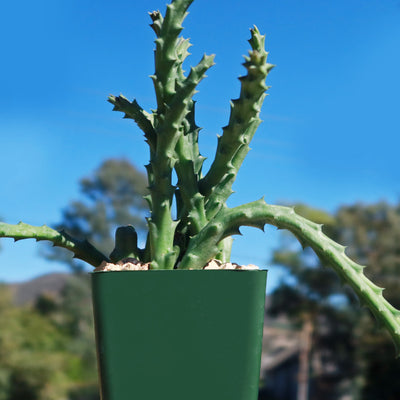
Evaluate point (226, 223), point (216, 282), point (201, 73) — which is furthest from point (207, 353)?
point (201, 73)

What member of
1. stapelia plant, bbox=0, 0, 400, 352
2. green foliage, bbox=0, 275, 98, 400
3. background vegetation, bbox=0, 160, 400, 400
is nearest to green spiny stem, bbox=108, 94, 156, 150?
stapelia plant, bbox=0, 0, 400, 352

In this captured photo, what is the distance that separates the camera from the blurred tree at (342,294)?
14211 millimetres

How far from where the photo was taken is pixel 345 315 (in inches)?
618

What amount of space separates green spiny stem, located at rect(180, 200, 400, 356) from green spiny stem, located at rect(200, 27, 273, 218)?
7cm

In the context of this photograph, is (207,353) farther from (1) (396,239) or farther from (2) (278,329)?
(2) (278,329)

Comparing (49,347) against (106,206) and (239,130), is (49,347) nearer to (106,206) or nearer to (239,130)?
(106,206)

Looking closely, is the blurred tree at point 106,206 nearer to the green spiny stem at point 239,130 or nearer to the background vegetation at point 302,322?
the background vegetation at point 302,322

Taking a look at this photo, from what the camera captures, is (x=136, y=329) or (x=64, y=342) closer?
(x=136, y=329)

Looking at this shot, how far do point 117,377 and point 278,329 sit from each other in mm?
17303

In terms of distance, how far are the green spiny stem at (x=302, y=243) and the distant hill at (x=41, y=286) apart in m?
16.5

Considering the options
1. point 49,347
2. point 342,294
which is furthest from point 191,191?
point 49,347

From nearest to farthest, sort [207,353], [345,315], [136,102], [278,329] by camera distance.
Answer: [207,353]
[136,102]
[345,315]
[278,329]

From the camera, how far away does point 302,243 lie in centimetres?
112

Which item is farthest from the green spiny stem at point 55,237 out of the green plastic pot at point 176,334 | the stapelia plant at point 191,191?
the green plastic pot at point 176,334
